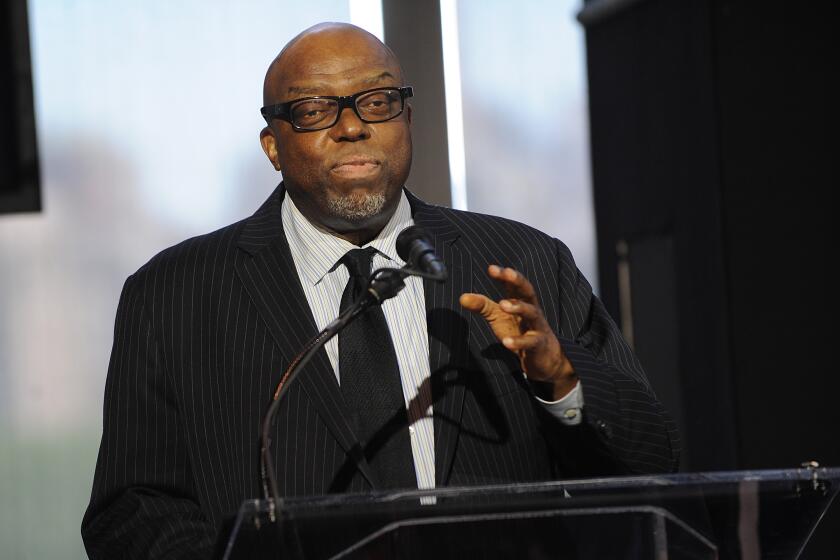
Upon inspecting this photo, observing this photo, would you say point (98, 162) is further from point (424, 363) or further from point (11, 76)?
point (424, 363)

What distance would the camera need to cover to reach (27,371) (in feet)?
10.0

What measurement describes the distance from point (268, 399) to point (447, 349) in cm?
30

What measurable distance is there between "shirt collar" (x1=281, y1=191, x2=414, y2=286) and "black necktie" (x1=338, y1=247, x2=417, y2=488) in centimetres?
10

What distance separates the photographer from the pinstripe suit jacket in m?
1.72

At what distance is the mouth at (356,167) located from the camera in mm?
1848

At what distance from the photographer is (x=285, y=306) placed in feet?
6.09

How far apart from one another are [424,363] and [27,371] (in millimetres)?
1634

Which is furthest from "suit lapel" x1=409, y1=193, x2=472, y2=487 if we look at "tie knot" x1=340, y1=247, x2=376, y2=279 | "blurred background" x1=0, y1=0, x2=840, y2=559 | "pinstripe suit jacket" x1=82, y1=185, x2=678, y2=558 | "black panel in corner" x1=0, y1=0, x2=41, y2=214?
"black panel in corner" x1=0, y1=0, x2=41, y2=214

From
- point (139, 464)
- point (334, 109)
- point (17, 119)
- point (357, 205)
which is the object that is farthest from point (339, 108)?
point (17, 119)

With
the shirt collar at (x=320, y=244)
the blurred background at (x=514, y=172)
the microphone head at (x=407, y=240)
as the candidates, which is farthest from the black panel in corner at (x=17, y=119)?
the microphone head at (x=407, y=240)

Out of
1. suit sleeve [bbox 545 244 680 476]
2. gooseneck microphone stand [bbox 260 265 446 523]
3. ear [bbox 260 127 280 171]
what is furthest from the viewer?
ear [bbox 260 127 280 171]

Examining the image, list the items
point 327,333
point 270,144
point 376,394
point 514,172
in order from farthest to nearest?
point 514,172 < point 270,144 < point 376,394 < point 327,333

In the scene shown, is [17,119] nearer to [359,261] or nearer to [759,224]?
[359,261]

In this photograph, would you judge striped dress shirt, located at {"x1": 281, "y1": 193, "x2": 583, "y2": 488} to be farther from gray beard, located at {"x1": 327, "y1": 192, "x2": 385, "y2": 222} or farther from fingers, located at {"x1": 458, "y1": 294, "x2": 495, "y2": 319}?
fingers, located at {"x1": 458, "y1": 294, "x2": 495, "y2": 319}
